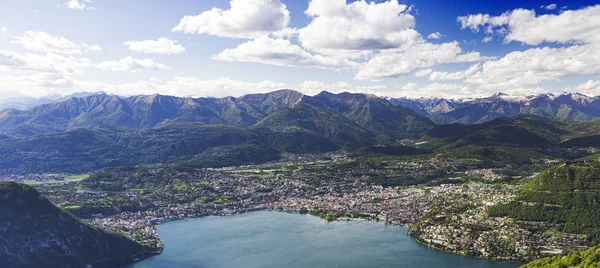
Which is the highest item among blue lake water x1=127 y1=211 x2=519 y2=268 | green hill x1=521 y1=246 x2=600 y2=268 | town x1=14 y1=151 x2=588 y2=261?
green hill x1=521 y1=246 x2=600 y2=268

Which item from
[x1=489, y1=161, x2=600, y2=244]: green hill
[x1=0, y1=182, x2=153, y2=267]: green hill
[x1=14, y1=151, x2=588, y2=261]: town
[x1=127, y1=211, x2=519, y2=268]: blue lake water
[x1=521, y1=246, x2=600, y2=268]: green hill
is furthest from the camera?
[x1=489, y1=161, x2=600, y2=244]: green hill

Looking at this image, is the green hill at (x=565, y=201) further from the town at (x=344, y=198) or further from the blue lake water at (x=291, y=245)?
the blue lake water at (x=291, y=245)

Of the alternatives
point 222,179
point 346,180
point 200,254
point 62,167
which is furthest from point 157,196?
point 62,167

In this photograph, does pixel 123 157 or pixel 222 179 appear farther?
pixel 123 157

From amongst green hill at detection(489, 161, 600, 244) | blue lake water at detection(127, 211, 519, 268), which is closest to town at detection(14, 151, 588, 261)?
green hill at detection(489, 161, 600, 244)

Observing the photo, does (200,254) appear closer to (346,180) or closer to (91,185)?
(346,180)

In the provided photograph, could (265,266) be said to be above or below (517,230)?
below

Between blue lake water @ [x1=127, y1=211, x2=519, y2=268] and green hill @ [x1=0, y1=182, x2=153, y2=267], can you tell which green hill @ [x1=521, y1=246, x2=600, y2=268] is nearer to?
Answer: blue lake water @ [x1=127, y1=211, x2=519, y2=268]

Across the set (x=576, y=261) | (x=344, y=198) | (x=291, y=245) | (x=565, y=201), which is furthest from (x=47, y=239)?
(x=565, y=201)

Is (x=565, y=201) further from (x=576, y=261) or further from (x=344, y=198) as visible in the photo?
(x=344, y=198)
